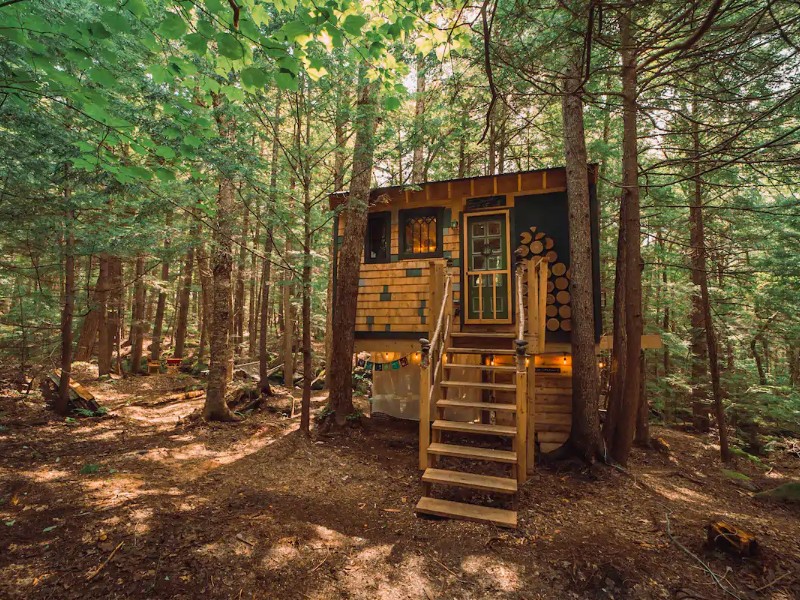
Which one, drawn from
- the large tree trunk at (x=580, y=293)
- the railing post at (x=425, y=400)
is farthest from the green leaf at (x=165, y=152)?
the large tree trunk at (x=580, y=293)

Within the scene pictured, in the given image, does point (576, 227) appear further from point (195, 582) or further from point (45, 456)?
point (45, 456)

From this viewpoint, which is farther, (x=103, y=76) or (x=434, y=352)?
(x=434, y=352)

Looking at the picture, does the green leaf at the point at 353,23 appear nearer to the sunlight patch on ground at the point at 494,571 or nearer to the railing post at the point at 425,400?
the railing post at the point at 425,400

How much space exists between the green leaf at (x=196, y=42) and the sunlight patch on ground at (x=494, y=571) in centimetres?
452

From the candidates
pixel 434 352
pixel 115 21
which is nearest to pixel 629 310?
pixel 434 352

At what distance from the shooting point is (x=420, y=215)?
8859mm

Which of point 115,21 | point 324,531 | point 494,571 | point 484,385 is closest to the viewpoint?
point 115,21

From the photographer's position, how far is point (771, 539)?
396 centimetres

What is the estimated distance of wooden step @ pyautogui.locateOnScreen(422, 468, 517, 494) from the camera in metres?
4.32

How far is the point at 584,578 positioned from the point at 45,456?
7525 millimetres

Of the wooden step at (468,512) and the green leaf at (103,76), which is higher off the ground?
the green leaf at (103,76)

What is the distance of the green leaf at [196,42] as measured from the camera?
6.97 feet

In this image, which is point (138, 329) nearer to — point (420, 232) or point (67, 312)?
point (67, 312)

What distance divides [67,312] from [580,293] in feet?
33.5
